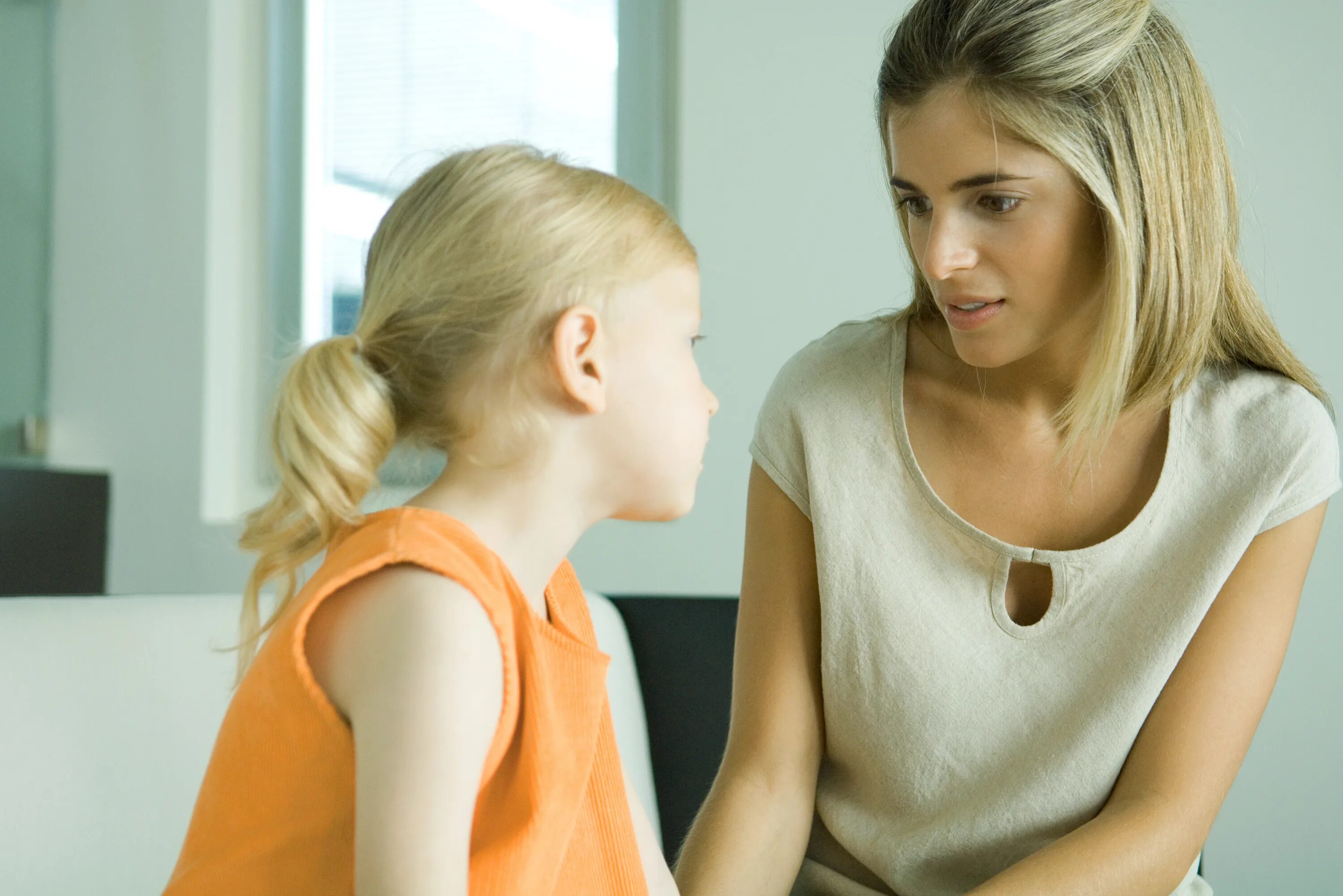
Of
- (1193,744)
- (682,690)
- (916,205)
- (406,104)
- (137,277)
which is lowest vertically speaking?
(682,690)

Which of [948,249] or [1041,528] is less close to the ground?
[948,249]

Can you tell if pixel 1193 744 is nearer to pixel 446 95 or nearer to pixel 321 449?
pixel 321 449

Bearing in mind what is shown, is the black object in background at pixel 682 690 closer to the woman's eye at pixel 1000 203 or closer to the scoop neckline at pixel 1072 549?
the scoop neckline at pixel 1072 549

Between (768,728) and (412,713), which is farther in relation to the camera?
(768,728)

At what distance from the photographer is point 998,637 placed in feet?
3.37

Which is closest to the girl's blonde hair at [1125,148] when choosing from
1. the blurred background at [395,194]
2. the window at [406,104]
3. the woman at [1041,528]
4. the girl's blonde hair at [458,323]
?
the woman at [1041,528]

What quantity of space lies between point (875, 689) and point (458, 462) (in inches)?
18.8

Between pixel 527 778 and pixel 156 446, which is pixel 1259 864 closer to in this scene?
pixel 527 778

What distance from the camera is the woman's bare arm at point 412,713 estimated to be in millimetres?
580

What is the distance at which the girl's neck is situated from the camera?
2.41ft

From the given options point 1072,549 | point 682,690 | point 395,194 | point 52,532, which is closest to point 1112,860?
point 1072,549

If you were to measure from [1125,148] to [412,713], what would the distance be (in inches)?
29.1

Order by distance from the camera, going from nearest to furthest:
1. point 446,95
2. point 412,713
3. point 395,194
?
1. point 412,713
2. point 395,194
3. point 446,95

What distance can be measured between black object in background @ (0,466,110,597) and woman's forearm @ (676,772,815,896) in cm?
189
